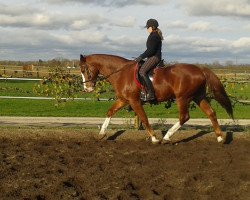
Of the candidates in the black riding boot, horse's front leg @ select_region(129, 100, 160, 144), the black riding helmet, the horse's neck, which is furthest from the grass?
the black riding helmet

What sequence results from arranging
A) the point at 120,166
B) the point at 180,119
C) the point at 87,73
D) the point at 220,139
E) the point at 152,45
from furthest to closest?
the point at 87,73
the point at 220,139
the point at 180,119
the point at 152,45
the point at 120,166

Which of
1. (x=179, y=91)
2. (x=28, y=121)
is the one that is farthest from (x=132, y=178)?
(x=28, y=121)

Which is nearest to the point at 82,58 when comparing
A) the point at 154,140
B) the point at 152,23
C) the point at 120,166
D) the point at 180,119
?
the point at 152,23

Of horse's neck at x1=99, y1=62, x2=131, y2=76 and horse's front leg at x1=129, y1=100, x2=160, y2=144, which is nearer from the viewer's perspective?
horse's front leg at x1=129, y1=100, x2=160, y2=144

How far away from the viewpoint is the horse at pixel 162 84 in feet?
31.4

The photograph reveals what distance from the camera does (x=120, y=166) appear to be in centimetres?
739

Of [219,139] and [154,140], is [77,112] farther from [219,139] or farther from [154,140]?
[219,139]

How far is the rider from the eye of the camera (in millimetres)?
9430

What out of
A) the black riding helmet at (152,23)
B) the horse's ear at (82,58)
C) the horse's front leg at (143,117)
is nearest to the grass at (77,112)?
the horse's ear at (82,58)

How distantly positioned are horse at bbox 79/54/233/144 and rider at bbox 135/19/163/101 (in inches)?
6.5

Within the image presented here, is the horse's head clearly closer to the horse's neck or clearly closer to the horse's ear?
the horse's ear

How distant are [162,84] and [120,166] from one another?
272 cm

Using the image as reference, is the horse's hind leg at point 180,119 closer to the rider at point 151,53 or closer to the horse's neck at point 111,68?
the rider at point 151,53

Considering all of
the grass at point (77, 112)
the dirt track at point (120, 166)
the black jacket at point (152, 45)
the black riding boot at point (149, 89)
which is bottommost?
the grass at point (77, 112)
